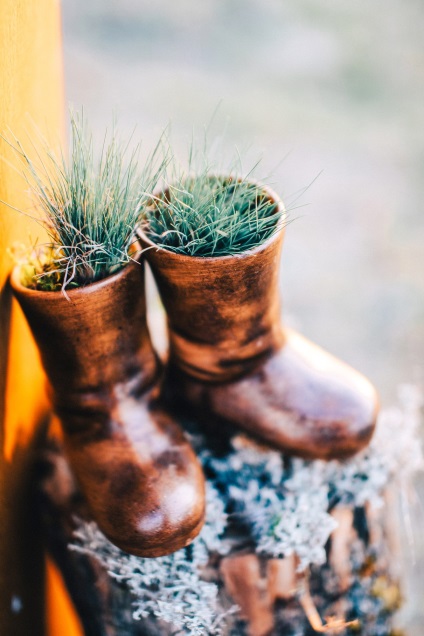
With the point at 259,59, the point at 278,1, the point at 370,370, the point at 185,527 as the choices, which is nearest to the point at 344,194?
the point at 370,370

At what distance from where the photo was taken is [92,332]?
0.73 metres

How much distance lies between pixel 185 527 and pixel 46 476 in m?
0.29

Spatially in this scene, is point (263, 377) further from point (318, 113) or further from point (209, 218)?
point (318, 113)

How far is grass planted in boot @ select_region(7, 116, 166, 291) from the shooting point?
687 millimetres

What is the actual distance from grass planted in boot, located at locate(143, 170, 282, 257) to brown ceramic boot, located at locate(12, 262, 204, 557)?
67mm

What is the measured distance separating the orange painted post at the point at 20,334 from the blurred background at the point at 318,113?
792mm

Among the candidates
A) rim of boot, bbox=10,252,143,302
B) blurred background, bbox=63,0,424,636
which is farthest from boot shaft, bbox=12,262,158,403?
blurred background, bbox=63,0,424,636

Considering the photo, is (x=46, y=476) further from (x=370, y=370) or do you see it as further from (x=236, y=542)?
(x=370, y=370)

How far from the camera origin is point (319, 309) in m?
1.99

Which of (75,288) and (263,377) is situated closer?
(75,288)

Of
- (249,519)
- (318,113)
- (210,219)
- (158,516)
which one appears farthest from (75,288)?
(318,113)

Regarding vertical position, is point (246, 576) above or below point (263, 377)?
below

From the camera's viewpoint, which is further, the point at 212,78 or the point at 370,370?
the point at 212,78

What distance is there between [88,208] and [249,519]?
495 millimetres
